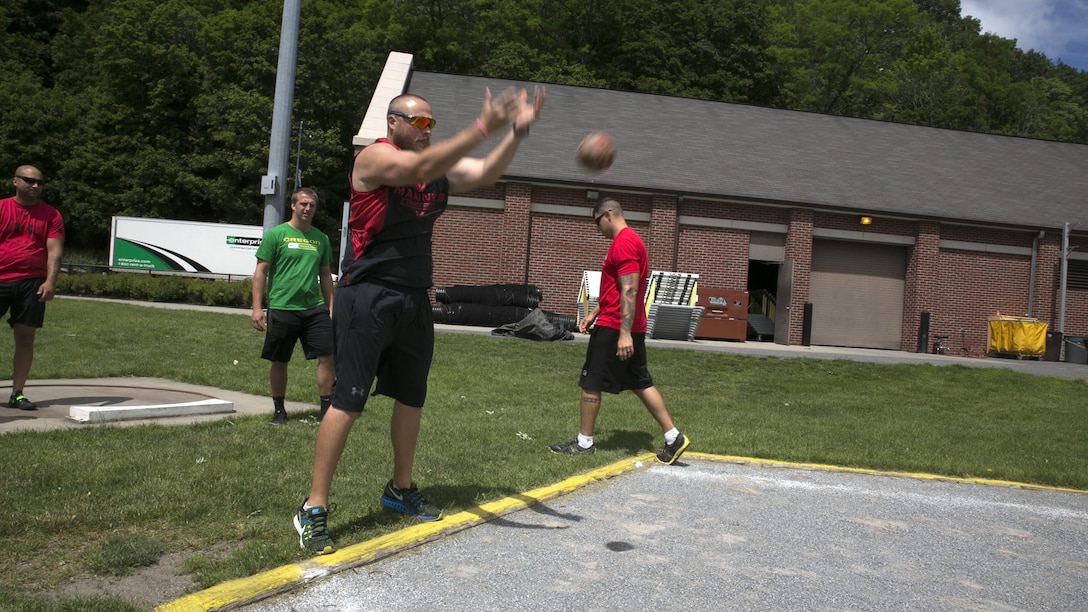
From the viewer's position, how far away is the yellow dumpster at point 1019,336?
25.9 metres

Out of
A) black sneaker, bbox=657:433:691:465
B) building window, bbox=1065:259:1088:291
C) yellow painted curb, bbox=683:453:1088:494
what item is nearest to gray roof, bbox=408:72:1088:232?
building window, bbox=1065:259:1088:291

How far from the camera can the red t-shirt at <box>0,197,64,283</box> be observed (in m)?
7.20

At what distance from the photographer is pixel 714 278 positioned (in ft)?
84.3

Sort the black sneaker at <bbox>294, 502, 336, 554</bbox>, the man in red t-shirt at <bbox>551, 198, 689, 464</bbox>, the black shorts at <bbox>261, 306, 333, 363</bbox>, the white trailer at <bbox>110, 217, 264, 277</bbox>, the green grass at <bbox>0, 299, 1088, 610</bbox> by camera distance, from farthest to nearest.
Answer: the white trailer at <bbox>110, 217, 264, 277</bbox> < the black shorts at <bbox>261, 306, 333, 363</bbox> < the man in red t-shirt at <bbox>551, 198, 689, 464</bbox> < the green grass at <bbox>0, 299, 1088, 610</bbox> < the black sneaker at <bbox>294, 502, 336, 554</bbox>

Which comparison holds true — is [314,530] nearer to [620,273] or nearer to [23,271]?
[620,273]

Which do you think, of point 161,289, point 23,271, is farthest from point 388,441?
point 161,289

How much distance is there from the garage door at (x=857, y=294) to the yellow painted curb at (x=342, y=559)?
2284 centimetres

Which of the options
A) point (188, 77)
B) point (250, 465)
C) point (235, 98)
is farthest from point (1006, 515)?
point (188, 77)

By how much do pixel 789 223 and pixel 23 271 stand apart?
22.1 metres

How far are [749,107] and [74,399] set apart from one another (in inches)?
1112

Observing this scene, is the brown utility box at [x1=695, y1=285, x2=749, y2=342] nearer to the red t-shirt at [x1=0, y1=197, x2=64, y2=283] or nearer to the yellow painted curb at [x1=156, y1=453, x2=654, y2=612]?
the red t-shirt at [x1=0, y1=197, x2=64, y2=283]

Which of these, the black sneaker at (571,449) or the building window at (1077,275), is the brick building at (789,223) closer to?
the building window at (1077,275)

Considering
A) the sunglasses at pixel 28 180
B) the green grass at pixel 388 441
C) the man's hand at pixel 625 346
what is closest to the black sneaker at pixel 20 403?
the green grass at pixel 388 441

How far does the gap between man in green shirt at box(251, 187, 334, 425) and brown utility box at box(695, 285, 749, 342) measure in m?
17.9
